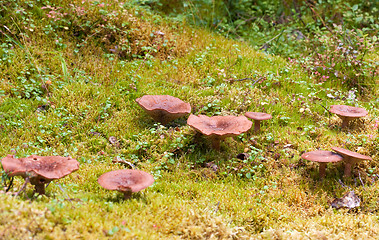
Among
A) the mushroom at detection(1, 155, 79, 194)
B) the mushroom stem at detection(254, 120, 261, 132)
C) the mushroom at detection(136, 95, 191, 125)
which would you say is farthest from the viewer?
the mushroom stem at detection(254, 120, 261, 132)

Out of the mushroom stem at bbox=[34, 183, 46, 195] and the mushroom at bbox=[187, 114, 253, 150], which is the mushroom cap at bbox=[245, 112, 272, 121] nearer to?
the mushroom at bbox=[187, 114, 253, 150]

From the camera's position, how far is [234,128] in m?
4.85

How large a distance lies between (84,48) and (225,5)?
15.3ft

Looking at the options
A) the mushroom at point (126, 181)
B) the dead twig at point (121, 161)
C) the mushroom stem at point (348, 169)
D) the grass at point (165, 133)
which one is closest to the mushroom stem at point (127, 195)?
the mushroom at point (126, 181)

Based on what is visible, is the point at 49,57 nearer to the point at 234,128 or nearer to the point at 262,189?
the point at 234,128

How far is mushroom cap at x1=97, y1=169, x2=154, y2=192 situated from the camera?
3.52 m

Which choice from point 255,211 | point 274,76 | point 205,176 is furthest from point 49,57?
point 255,211

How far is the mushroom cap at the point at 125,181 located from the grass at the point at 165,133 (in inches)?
8.4

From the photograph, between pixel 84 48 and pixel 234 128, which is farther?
pixel 84 48

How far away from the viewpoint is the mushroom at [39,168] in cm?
330

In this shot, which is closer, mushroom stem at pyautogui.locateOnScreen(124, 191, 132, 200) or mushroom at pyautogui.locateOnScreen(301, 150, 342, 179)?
mushroom stem at pyautogui.locateOnScreen(124, 191, 132, 200)

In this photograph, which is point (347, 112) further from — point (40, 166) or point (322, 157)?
point (40, 166)

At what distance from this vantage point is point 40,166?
Result: 11.5ft

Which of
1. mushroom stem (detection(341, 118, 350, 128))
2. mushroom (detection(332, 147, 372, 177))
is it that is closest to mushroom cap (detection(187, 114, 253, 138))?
mushroom (detection(332, 147, 372, 177))
